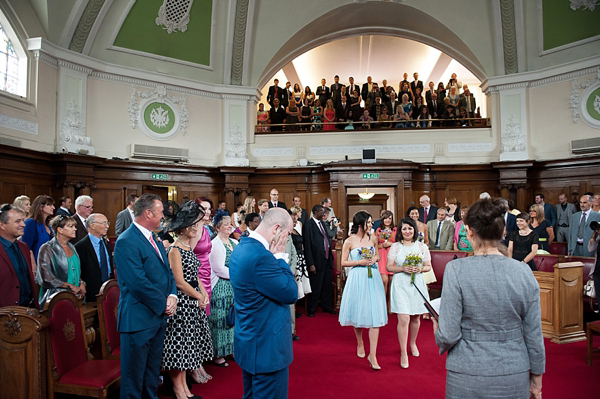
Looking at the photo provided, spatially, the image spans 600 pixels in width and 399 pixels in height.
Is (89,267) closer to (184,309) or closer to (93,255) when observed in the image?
(93,255)

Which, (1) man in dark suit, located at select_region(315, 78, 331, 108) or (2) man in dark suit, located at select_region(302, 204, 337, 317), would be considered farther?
(1) man in dark suit, located at select_region(315, 78, 331, 108)

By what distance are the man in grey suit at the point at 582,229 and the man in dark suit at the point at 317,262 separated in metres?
4.31

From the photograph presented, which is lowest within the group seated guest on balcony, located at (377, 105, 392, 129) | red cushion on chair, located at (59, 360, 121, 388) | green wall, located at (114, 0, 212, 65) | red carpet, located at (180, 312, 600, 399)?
red carpet, located at (180, 312, 600, 399)

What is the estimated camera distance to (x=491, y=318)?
1923 millimetres

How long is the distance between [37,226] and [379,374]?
4332mm

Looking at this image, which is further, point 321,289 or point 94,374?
point 321,289

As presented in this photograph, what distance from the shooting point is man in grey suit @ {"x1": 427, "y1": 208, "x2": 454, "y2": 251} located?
23.2 ft

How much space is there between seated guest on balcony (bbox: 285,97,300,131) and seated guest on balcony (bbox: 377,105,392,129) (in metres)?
2.40

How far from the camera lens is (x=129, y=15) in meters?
10.8

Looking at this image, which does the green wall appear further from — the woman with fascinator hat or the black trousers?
the woman with fascinator hat

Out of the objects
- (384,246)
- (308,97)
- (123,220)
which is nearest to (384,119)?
(308,97)

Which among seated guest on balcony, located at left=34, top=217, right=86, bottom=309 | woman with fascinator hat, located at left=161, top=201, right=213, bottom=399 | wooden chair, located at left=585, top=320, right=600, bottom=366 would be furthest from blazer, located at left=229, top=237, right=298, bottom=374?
wooden chair, located at left=585, top=320, right=600, bottom=366

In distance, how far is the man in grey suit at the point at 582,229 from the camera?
22.8ft

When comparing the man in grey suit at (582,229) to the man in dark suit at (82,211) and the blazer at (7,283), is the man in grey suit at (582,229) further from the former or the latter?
the blazer at (7,283)
